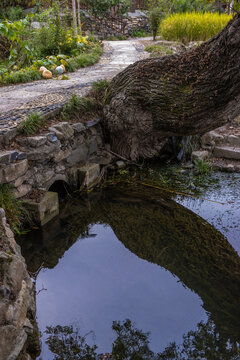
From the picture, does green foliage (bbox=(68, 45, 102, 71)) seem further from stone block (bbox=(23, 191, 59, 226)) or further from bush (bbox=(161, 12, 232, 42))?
stone block (bbox=(23, 191, 59, 226))

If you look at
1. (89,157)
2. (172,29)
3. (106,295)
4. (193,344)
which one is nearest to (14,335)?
(106,295)

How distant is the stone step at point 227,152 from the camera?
553 cm

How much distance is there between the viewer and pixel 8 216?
3254mm

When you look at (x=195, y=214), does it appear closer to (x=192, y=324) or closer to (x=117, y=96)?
(x=192, y=324)

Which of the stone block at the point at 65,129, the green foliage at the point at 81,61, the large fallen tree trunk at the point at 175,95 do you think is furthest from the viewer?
the green foliage at the point at 81,61

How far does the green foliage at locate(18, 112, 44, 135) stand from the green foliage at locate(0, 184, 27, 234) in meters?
0.77

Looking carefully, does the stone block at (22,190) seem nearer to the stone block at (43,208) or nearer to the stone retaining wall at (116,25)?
the stone block at (43,208)

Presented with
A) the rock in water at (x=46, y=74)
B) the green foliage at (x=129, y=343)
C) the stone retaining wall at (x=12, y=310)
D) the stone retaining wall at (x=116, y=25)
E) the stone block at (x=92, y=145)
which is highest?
the stone retaining wall at (x=116, y=25)

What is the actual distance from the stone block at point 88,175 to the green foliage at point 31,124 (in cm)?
89

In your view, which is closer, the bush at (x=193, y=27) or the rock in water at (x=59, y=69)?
the rock in water at (x=59, y=69)

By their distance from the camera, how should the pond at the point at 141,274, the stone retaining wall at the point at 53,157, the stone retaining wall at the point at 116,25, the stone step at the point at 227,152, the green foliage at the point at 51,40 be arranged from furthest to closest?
the stone retaining wall at the point at 116,25 → the green foliage at the point at 51,40 → the stone step at the point at 227,152 → the stone retaining wall at the point at 53,157 → the pond at the point at 141,274

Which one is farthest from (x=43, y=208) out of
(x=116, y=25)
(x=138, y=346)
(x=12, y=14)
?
(x=116, y=25)

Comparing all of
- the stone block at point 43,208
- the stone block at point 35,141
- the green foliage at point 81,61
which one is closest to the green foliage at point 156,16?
the green foliage at point 81,61

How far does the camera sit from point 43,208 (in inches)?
144
